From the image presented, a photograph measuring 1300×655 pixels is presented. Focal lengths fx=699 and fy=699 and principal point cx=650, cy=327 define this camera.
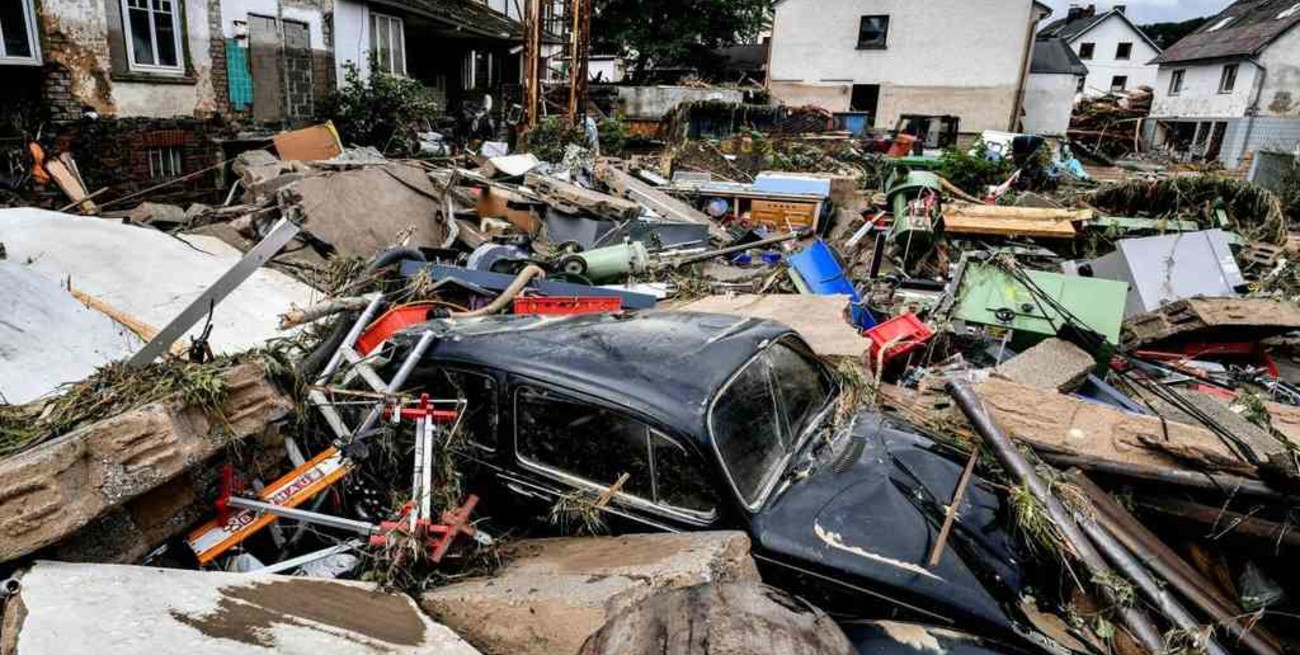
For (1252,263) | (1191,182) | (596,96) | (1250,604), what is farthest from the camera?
(596,96)

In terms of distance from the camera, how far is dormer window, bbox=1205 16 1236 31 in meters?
32.5

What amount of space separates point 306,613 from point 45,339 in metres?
2.41

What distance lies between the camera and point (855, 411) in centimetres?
391

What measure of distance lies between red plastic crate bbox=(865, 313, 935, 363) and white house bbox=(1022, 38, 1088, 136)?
26078 mm

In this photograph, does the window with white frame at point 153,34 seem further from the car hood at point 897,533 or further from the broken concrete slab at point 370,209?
the car hood at point 897,533

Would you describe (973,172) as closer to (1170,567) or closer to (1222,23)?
(1170,567)

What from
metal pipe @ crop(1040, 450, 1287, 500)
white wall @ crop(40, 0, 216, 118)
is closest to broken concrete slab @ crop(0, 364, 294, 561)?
metal pipe @ crop(1040, 450, 1287, 500)

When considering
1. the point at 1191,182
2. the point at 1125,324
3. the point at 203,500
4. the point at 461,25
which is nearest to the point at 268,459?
the point at 203,500

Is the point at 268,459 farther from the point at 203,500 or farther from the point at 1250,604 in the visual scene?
the point at 1250,604

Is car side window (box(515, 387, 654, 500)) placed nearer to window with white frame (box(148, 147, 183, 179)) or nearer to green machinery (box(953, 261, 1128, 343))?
green machinery (box(953, 261, 1128, 343))

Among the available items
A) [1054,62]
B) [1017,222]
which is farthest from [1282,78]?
[1017,222]

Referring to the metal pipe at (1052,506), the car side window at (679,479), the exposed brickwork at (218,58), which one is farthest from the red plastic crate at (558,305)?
the exposed brickwork at (218,58)

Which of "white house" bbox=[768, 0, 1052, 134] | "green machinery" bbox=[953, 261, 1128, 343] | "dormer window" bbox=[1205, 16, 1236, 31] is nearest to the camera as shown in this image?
"green machinery" bbox=[953, 261, 1128, 343]

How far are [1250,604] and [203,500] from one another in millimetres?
4595
